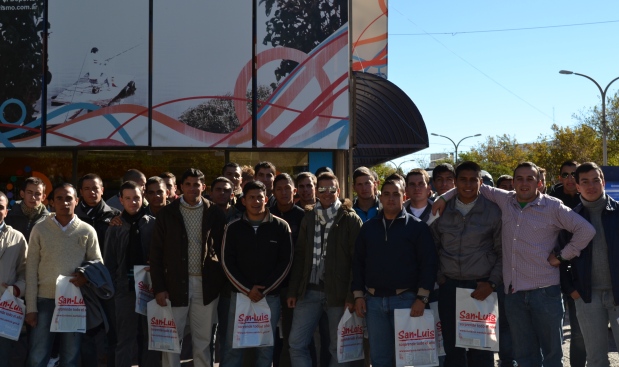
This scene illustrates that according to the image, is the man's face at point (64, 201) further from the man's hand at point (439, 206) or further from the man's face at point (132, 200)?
the man's hand at point (439, 206)

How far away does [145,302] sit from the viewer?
6.25m

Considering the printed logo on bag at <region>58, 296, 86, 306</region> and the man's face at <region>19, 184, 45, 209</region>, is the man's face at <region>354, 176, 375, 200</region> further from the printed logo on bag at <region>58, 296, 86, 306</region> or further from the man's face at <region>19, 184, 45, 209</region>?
the man's face at <region>19, 184, 45, 209</region>

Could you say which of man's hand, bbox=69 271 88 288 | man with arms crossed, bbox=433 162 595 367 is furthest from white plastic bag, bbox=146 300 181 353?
man with arms crossed, bbox=433 162 595 367

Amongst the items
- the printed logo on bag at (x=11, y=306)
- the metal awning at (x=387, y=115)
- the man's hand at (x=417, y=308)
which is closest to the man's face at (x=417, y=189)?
the man's hand at (x=417, y=308)

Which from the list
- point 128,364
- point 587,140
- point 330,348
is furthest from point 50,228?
point 587,140

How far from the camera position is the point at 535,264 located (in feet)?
18.0

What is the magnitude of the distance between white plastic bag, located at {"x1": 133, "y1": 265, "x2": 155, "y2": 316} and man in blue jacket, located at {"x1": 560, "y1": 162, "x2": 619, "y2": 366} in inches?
145

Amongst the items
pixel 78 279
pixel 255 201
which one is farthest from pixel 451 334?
pixel 78 279

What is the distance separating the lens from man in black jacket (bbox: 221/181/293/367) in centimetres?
600

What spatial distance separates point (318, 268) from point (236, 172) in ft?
7.13

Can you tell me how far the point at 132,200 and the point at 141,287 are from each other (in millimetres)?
858

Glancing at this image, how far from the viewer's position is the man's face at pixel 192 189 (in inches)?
244

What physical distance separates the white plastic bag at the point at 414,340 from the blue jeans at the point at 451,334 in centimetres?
32

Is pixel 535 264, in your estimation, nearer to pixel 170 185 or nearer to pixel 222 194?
pixel 222 194
